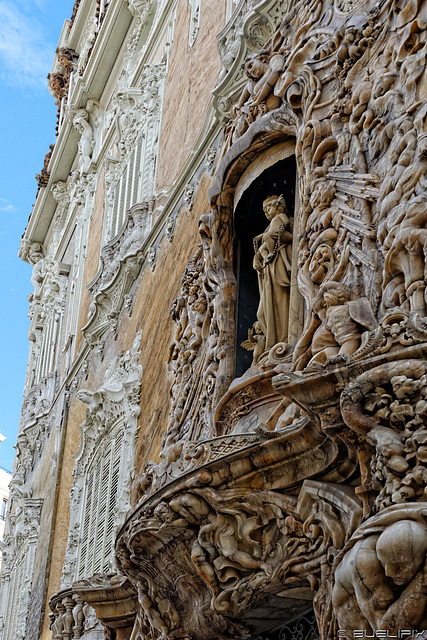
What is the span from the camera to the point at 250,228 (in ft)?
29.7

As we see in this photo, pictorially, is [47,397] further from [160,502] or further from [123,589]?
[160,502]

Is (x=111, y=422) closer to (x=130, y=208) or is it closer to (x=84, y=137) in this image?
(x=130, y=208)

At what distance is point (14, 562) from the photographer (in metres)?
18.7

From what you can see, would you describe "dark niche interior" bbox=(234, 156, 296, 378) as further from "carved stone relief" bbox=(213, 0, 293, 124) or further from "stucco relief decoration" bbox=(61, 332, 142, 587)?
"stucco relief decoration" bbox=(61, 332, 142, 587)

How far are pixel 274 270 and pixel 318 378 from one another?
8.53 ft

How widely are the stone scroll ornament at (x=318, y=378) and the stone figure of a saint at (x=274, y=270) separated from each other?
2 cm

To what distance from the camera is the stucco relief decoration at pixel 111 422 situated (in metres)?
11.6

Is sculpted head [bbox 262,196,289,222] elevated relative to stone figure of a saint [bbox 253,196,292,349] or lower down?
elevated

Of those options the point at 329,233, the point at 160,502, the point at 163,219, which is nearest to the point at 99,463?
the point at 163,219

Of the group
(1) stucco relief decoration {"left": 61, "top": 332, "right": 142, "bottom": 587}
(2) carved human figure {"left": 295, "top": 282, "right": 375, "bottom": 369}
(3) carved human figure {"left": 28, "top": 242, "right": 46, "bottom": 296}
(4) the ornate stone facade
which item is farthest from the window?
(3) carved human figure {"left": 28, "top": 242, "right": 46, "bottom": 296}

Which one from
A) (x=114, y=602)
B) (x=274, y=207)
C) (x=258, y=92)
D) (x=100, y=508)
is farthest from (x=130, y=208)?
(x=114, y=602)

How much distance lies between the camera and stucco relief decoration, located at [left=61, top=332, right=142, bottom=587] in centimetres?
1161

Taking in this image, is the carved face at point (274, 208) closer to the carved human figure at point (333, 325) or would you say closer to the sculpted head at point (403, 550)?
the carved human figure at point (333, 325)

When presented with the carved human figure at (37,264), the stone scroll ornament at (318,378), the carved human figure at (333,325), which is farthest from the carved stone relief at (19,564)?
the carved human figure at (333,325)
